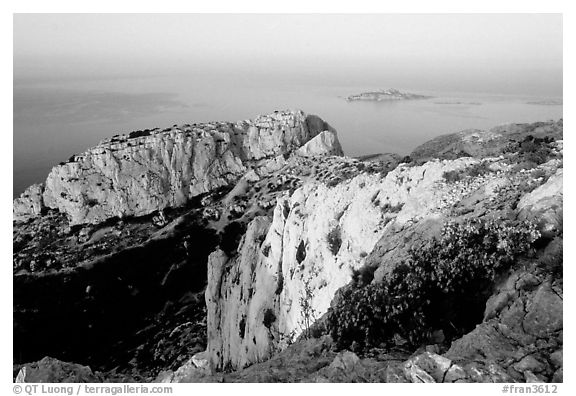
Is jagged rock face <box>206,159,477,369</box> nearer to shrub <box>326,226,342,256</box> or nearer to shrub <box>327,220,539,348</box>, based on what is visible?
shrub <box>326,226,342,256</box>

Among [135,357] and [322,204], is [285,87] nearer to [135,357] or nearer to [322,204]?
[322,204]

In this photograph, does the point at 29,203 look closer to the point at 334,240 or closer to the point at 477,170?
the point at 334,240

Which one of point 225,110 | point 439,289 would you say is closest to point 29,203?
point 225,110

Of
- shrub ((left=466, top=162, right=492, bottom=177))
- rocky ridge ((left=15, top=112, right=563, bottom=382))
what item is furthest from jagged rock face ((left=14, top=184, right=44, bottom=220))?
shrub ((left=466, top=162, right=492, bottom=177))

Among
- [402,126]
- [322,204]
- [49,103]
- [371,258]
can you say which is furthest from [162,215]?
[371,258]

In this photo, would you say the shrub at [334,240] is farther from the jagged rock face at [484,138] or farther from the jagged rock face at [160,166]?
the jagged rock face at [160,166]

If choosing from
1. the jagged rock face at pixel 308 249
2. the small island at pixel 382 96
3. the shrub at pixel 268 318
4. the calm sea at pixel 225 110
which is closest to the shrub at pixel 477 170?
the jagged rock face at pixel 308 249

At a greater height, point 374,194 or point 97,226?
point 374,194
